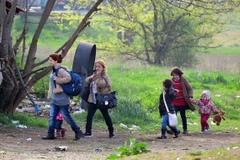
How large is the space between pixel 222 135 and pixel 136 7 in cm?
1699

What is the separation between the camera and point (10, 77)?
14.3m

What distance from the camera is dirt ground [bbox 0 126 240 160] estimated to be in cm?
1036

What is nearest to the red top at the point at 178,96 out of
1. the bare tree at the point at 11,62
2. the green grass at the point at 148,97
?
the green grass at the point at 148,97

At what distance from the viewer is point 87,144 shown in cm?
1227

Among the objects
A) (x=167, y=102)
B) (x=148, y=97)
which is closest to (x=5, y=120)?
(x=167, y=102)

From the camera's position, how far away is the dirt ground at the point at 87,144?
34.0ft

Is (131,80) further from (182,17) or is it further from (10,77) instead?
(10,77)

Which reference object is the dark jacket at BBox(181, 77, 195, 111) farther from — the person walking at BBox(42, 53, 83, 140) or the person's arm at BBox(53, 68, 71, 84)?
the person's arm at BBox(53, 68, 71, 84)

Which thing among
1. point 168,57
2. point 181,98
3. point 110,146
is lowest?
point 110,146

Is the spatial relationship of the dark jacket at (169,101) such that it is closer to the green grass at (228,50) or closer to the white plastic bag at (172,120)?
the white plastic bag at (172,120)

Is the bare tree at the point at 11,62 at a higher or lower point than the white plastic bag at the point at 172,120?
higher

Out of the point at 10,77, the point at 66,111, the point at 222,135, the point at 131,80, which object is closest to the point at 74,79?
the point at 66,111

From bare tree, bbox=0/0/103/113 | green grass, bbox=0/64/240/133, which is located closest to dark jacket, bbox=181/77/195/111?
green grass, bbox=0/64/240/133

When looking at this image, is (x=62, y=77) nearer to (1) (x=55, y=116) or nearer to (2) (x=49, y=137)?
(1) (x=55, y=116)
